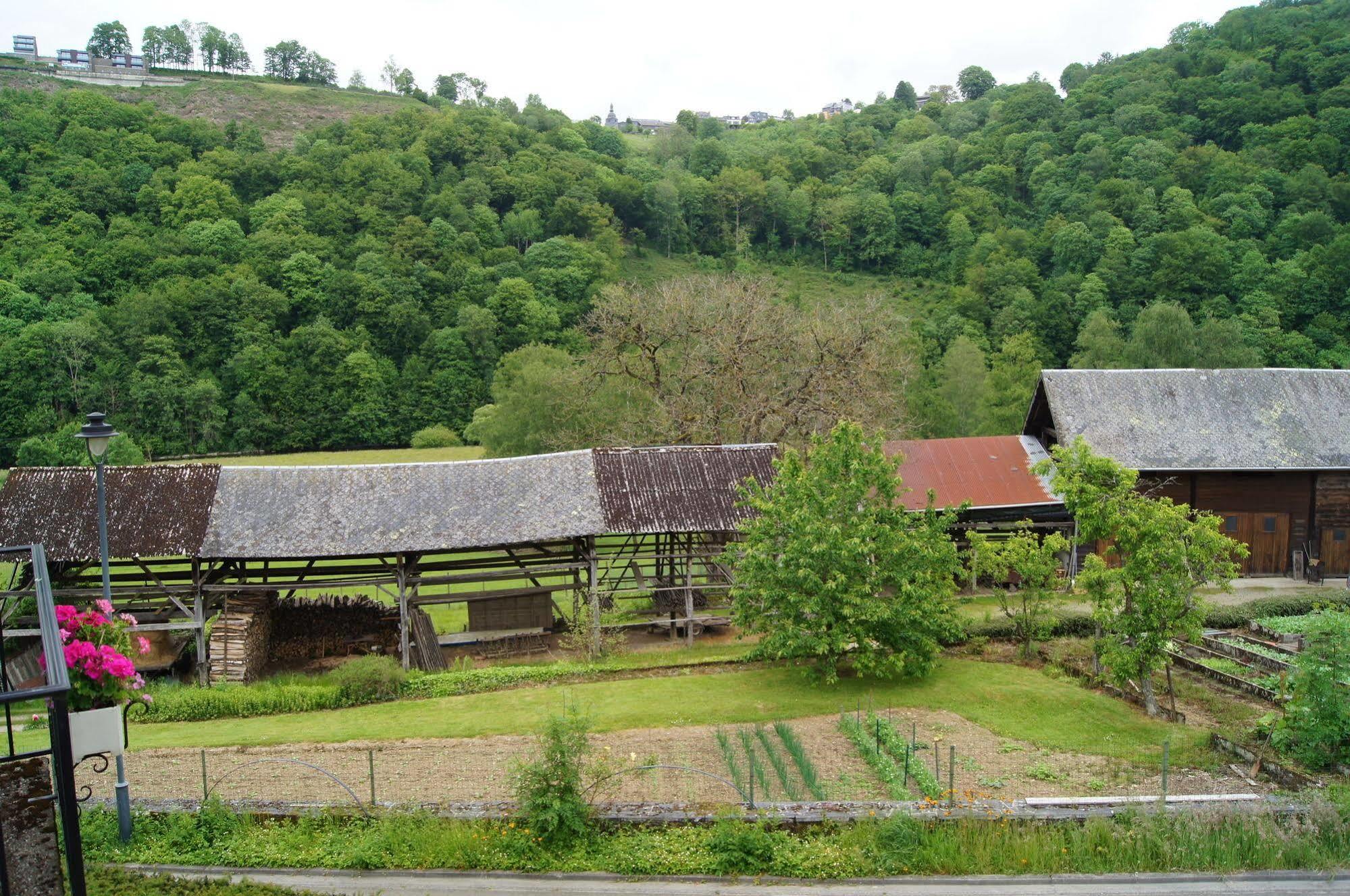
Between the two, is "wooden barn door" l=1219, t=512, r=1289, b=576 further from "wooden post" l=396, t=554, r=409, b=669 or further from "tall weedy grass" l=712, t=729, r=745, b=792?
"wooden post" l=396, t=554, r=409, b=669

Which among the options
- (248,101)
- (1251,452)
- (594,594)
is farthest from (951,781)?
(248,101)

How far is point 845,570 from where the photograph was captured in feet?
66.3

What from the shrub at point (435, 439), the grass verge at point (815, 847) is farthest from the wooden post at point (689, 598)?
the shrub at point (435, 439)

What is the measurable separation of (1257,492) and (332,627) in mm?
28009

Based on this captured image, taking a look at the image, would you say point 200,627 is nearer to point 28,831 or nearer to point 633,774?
point 633,774

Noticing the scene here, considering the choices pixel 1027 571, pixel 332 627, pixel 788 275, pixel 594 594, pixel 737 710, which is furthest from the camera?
pixel 788 275

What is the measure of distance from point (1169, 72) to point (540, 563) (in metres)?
84.9

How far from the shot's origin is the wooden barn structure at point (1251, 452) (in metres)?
30.8

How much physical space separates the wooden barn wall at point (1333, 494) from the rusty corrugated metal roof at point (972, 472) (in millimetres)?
8535

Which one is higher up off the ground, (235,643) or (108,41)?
(108,41)

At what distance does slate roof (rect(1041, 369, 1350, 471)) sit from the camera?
3080cm

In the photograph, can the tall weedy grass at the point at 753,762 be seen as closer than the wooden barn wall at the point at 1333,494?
Yes

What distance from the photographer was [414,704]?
2027 centimetres

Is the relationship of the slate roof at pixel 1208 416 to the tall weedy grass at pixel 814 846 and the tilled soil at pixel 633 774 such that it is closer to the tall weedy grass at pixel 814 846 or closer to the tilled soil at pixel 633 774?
the tilled soil at pixel 633 774
